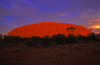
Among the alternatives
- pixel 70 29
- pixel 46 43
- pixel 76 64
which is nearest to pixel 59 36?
pixel 46 43

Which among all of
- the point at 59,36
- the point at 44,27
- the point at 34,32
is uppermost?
the point at 44,27

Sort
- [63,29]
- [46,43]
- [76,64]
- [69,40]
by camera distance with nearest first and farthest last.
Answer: [76,64], [46,43], [69,40], [63,29]

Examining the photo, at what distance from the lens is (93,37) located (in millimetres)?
26734

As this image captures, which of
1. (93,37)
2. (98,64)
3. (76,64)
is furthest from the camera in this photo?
(93,37)

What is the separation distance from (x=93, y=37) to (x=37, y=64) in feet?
90.5

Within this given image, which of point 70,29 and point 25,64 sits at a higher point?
point 70,29

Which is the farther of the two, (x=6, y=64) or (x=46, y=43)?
(x=46, y=43)

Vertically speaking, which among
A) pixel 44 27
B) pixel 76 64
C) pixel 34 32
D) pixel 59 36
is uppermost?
pixel 44 27

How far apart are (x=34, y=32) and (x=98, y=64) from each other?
45779mm

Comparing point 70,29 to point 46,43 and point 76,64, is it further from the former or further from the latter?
point 76,64

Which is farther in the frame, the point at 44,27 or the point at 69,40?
the point at 44,27

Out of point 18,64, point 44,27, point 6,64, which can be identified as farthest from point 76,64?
point 44,27

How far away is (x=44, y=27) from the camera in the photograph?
51375 mm

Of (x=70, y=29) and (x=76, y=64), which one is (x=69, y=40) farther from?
(x=70, y=29)
